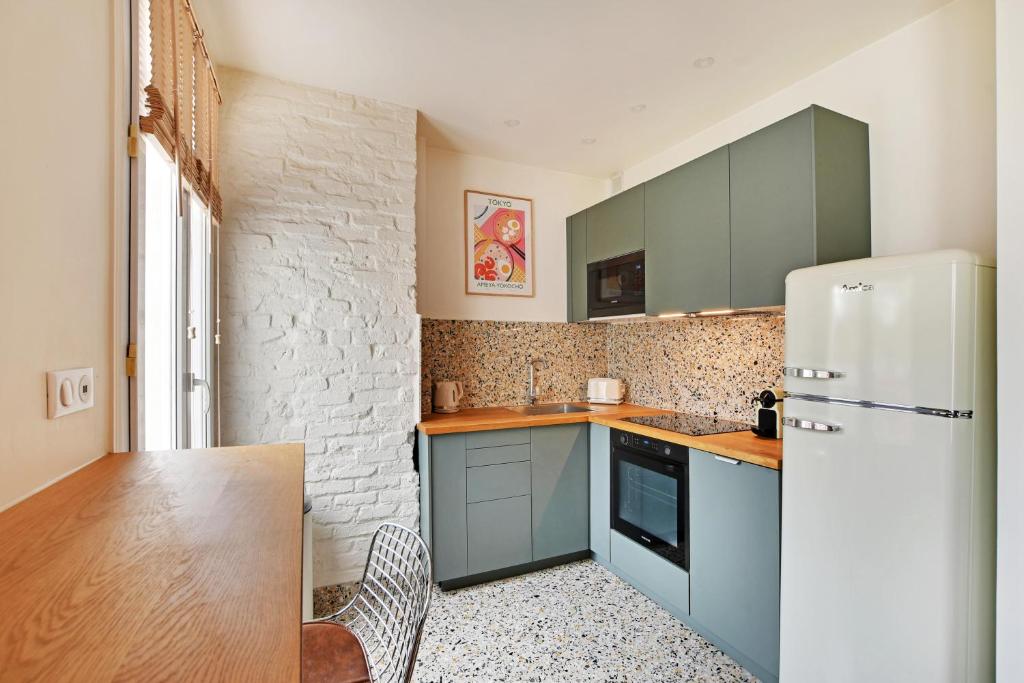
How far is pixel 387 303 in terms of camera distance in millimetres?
2549

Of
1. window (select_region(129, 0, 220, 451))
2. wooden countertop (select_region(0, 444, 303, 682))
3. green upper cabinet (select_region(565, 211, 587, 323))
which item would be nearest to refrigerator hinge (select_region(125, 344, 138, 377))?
window (select_region(129, 0, 220, 451))

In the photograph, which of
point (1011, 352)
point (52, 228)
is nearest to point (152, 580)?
point (52, 228)

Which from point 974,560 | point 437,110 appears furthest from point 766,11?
point 974,560

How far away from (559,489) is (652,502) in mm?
571

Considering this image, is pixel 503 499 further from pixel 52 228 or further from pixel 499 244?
pixel 52 228

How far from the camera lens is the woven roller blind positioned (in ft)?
4.51

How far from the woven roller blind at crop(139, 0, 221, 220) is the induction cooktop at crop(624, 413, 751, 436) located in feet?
7.36

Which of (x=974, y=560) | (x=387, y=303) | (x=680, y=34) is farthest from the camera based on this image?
(x=387, y=303)

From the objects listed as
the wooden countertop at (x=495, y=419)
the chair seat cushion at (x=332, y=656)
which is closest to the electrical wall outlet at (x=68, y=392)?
the chair seat cushion at (x=332, y=656)

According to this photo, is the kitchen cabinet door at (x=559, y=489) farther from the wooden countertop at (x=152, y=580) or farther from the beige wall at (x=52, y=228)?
the beige wall at (x=52, y=228)

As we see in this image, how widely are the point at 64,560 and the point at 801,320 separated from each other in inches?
75.6

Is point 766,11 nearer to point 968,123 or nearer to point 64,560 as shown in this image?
point 968,123

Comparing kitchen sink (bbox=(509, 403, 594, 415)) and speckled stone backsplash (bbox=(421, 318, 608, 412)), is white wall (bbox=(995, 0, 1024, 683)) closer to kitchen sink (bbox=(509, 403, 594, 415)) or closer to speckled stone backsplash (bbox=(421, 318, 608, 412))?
kitchen sink (bbox=(509, 403, 594, 415))

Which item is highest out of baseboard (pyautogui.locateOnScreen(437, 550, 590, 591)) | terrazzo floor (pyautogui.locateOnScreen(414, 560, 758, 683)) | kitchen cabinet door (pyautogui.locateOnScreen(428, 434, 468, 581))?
kitchen cabinet door (pyautogui.locateOnScreen(428, 434, 468, 581))
